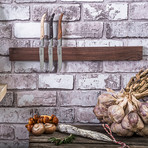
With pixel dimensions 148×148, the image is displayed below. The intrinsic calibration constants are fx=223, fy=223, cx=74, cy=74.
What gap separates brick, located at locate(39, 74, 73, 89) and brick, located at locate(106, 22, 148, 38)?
0.37 meters

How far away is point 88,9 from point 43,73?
48 centimetres

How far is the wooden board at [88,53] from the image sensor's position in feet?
4.41

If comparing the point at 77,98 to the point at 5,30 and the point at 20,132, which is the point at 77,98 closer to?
the point at 20,132

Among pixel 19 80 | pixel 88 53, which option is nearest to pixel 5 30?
pixel 19 80

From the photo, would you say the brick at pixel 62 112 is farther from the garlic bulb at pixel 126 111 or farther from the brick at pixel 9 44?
the brick at pixel 9 44

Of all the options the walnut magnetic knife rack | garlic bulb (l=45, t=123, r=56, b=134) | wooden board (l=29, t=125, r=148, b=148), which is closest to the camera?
wooden board (l=29, t=125, r=148, b=148)

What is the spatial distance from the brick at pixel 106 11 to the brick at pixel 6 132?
0.86 meters

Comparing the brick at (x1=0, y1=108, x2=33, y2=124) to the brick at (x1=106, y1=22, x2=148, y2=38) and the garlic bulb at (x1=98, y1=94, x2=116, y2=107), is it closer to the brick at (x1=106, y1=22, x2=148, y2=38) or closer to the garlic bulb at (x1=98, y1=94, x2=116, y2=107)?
the garlic bulb at (x1=98, y1=94, x2=116, y2=107)

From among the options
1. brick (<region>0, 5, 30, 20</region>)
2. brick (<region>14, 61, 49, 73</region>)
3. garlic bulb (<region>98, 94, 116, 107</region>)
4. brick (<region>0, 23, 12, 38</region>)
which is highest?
brick (<region>0, 5, 30, 20</region>)

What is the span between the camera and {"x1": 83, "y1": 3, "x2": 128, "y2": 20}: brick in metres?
1.35

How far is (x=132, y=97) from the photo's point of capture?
3.66 ft

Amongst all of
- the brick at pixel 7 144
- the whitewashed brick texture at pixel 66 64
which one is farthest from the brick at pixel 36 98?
the brick at pixel 7 144

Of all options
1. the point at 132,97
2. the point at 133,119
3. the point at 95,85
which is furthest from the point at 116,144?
the point at 95,85

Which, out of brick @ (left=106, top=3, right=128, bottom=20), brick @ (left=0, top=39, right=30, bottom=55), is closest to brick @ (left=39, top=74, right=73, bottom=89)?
brick @ (left=0, top=39, right=30, bottom=55)
